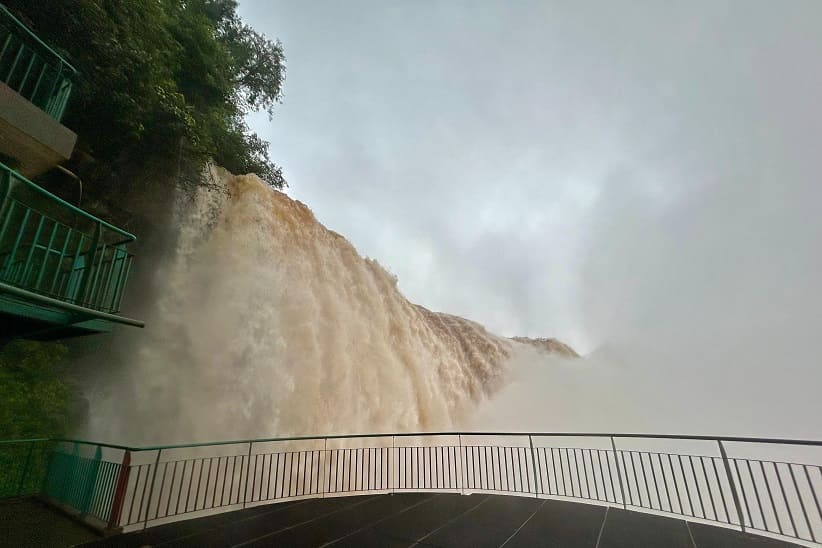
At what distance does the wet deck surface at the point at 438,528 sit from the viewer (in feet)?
18.4

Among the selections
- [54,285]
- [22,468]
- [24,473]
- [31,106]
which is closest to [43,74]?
[31,106]

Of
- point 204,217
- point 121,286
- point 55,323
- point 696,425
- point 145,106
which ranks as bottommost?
point 696,425

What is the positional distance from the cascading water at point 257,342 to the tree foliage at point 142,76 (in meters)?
2.10

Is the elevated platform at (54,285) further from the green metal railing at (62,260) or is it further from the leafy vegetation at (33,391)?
the leafy vegetation at (33,391)

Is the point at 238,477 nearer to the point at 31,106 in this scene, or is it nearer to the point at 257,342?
the point at 257,342

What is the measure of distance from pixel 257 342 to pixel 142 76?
24.8 feet

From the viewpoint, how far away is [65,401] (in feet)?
32.2

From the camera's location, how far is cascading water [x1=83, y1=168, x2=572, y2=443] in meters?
10.5

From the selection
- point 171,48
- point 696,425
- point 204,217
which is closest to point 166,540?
point 204,217

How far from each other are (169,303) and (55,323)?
268 inches

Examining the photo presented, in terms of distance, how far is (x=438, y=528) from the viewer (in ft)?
21.0

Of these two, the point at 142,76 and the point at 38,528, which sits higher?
the point at 142,76

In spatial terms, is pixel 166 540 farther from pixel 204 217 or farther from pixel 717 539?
pixel 204 217

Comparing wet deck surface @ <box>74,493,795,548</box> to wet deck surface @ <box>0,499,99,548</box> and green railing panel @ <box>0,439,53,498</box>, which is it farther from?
green railing panel @ <box>0,439,53,498</box>
